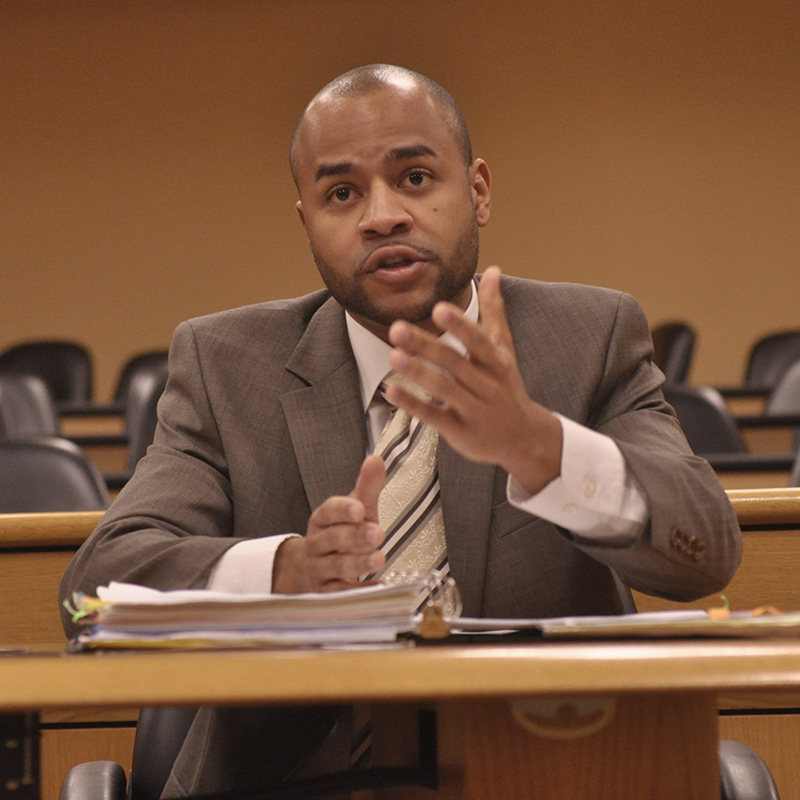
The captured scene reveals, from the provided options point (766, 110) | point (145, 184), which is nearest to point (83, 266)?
point (145, 184)

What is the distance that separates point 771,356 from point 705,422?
8.04ft

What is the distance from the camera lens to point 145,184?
617 cm

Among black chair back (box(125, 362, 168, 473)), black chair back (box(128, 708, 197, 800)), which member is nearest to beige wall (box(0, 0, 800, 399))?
black chair back (box(125, 362, 168, 473))

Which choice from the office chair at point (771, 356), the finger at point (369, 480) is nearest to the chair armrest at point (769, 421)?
the office chair at point (771, 356)

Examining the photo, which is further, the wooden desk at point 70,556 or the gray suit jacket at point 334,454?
the wooden desk at point 70,556

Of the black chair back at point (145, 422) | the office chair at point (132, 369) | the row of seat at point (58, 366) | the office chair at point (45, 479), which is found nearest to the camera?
the office chair at point (45, 479)

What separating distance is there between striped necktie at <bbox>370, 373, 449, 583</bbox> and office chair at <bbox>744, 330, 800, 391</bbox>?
366cm

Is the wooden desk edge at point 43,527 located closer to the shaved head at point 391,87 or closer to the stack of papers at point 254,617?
the shaved head at point 391,87

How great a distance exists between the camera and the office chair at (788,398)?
350 centimetres

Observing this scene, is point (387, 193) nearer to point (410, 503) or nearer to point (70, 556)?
point (410, 503)

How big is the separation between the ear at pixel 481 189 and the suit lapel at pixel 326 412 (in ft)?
0.78

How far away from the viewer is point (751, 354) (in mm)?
5035

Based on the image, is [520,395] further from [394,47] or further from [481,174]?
[394,47]

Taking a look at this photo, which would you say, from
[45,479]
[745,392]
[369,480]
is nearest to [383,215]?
[369,480]
